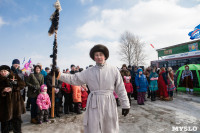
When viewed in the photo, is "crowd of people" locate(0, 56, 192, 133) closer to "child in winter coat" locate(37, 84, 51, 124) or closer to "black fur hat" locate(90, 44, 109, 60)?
"child in winter coat" locate(37, 84, 51, 124)

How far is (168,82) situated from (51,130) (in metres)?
6.92

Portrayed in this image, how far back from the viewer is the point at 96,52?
8.38ft

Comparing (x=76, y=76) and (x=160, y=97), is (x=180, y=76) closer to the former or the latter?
(x=160, y=97)

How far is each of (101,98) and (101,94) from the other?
68mm

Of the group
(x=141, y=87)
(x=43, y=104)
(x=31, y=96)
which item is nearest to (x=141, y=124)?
(x=141, y=87)

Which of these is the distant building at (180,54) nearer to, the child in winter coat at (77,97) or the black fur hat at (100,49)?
the child in winter coat at (77,97)

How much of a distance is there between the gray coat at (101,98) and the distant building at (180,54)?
40.3 ft

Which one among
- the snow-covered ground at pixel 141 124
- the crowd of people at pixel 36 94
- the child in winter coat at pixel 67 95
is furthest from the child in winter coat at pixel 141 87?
the child in winter coat at pixel 67 95

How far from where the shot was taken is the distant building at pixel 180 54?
41.3ft

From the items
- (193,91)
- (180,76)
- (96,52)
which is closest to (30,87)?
(96,52)

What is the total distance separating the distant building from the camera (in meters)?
12.6

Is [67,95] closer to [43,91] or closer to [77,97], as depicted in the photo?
[77,97]

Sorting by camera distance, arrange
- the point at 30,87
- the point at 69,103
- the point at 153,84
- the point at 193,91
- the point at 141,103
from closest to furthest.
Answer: the point at 30,87 < the point at 69,103 < the point at 141,103 < the point at 153,84 < the point at 193,91

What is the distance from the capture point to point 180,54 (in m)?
18.8
